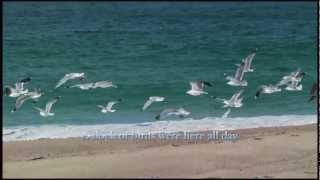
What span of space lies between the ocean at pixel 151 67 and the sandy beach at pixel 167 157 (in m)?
1.73

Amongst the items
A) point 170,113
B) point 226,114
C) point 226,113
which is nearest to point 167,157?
point 170,113

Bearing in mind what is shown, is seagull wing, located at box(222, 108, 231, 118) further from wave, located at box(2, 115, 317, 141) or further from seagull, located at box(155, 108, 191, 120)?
seagull, located at box(155, 108, 191, 120)

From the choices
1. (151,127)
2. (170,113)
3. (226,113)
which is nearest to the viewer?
(151,127)

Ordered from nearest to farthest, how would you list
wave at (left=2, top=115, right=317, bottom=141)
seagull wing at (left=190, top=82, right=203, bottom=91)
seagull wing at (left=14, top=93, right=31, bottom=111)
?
wave at (left=2, top=115, right=317, bottom=141) → seagull wing at (left=190, top=82, right=203, bottom=91) → seagull wing at (left=14, top=93, right=31, bottom=111)

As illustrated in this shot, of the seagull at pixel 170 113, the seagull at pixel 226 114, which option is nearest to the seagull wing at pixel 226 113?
the seagull at pixel 226 114

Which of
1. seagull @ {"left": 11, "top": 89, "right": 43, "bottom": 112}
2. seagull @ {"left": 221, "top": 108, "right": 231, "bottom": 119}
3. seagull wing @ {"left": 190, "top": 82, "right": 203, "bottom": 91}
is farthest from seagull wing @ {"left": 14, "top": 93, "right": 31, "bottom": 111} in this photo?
seagull @ {"left": 221, "top": 108, "right": 231, "bottom": 119}

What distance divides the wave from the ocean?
0.05 feet

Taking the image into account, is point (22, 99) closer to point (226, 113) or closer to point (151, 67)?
point (226, 113)

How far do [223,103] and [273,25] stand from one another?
3030cm

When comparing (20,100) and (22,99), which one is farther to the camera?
(22,99)

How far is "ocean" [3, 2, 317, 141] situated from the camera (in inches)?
644

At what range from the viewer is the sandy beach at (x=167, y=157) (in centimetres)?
959

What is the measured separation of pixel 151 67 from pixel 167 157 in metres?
16.8

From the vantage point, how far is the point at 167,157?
431 inches
